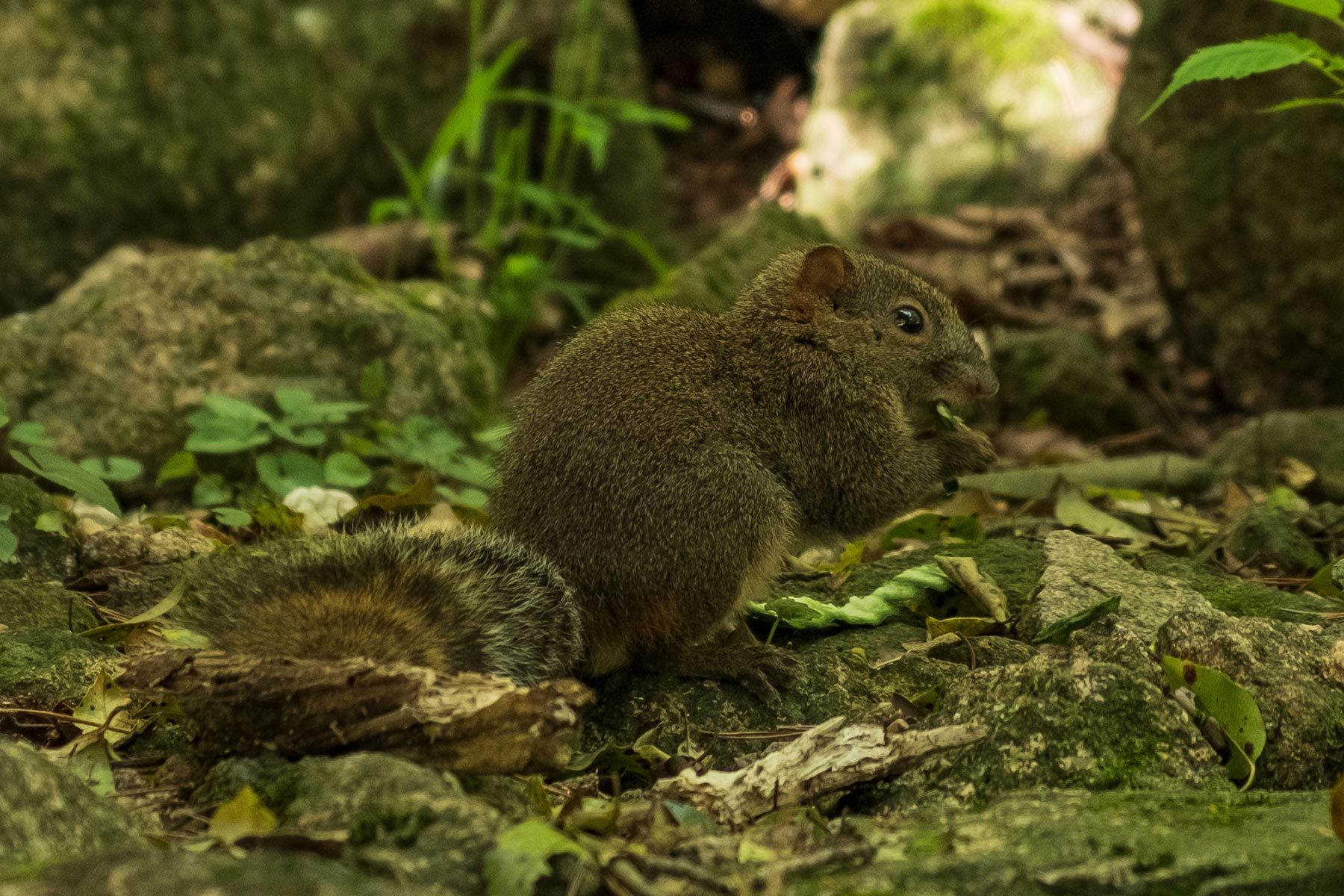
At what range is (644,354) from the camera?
3859 mm

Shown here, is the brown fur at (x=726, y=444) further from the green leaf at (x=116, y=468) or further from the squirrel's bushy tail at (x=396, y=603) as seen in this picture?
the green leaf at (x=116, y=468)

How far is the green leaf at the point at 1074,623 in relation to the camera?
3506mm

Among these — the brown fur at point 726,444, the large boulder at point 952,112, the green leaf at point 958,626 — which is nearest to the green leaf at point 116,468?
the brown fur at point 726,444

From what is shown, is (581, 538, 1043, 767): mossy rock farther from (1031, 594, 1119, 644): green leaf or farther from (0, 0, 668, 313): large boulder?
(0, 0, 668, 313): large boulder

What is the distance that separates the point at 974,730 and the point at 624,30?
801 cm

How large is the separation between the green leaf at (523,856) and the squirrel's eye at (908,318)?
2.57 metres

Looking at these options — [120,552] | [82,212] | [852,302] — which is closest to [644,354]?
[852,302]

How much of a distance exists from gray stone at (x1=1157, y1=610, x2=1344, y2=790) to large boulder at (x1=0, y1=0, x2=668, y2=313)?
5.86 meters

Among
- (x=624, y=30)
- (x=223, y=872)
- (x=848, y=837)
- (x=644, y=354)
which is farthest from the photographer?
(x=624, y=30)

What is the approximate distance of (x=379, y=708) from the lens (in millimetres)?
2672

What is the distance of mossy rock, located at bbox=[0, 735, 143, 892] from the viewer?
7.34 ft

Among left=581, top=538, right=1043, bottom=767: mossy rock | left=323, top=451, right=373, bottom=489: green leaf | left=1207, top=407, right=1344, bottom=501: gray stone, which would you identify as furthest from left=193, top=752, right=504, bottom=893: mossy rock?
left=1207, top=407, right=1344, bottom=501: gray stone

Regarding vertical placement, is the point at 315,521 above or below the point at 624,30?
below

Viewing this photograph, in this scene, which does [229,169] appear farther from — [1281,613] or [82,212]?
[1281,613]
